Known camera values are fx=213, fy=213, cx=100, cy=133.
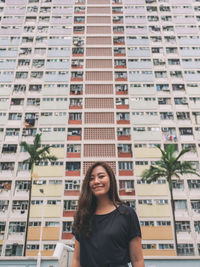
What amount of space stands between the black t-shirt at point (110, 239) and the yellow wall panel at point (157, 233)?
23.9 meters

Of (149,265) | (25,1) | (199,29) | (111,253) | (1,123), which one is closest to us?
(111,253)

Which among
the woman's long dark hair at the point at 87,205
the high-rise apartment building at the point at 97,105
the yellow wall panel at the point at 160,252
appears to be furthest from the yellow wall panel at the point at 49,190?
the woman's long dark hair at the point at 87,205

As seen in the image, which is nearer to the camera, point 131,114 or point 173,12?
point 131,114

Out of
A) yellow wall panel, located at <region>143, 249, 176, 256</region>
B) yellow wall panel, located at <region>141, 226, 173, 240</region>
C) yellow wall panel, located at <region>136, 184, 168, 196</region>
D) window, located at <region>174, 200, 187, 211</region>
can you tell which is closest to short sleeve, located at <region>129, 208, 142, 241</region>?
yellow wall panel, located at <region>141, 226, 173, 240</region>

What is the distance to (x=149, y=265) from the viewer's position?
35.7 feet

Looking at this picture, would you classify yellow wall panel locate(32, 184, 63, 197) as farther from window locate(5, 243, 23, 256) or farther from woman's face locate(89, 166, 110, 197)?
woman's face locate(89, 166, 110, 197)

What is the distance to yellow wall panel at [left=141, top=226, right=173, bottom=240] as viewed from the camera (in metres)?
23.8

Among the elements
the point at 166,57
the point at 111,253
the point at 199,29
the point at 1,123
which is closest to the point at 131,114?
the point at 166,57

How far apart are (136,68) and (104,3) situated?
15.6 metres

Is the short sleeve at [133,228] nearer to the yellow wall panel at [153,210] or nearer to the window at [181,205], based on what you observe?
the yellow wall panel at [153,210]

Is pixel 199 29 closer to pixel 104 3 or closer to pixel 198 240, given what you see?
pixel 104 3

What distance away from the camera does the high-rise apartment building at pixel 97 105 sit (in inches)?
984

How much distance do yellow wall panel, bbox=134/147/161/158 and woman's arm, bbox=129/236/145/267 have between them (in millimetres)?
25888

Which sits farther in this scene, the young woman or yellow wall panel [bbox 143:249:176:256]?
yellow wall panel [bbox 143:249:176:256]
